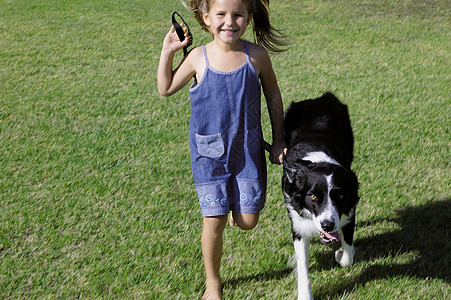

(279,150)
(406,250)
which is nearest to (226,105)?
(279,150)

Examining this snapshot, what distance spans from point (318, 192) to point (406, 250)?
1.39m

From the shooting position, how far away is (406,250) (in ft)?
14.2

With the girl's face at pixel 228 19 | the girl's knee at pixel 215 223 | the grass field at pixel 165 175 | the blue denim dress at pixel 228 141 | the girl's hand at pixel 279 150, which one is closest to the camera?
the girl's face at pixel 228 19

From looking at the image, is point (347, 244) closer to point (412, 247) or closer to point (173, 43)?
point (412, 247)

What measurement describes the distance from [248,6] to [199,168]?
43.3 inches

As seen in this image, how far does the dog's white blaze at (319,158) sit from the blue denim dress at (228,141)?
41cm

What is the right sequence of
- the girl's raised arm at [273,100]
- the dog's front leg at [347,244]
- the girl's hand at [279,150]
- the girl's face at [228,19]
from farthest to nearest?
1. the dog's front leg at [347,244]
2. the girl's hand at [279,150]
3. the girl's raised arm at [273,100]
4. the girl's face at [228,19]

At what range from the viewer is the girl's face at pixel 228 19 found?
3.20 meters

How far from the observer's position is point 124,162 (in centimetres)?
593

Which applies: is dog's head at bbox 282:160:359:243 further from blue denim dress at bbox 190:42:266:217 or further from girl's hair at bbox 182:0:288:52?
girl's hair at bbox 182:0:288:52

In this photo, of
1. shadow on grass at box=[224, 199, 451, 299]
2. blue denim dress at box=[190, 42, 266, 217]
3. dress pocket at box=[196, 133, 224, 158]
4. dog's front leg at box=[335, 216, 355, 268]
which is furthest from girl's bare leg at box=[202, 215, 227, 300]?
dog's front leg at box=[335, 216, 355, 268]

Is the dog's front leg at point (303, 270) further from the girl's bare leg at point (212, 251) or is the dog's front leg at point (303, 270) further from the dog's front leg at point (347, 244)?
the girl's bare leg at point (212, 251)

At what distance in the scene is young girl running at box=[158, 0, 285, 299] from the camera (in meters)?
3.28

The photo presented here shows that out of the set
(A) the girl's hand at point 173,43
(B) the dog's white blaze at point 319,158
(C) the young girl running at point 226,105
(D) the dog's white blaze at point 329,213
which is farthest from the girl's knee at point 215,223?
(A) the girl's hand at point 173,43
